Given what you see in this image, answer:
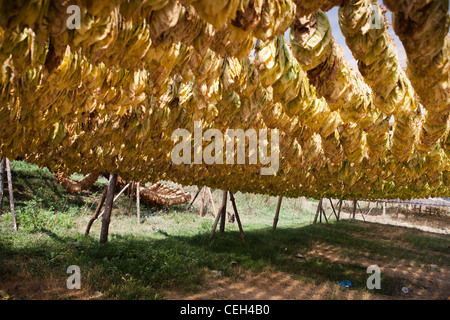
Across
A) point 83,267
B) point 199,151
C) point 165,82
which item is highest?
point 165,82

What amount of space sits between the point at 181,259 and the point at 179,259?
12.7 inches

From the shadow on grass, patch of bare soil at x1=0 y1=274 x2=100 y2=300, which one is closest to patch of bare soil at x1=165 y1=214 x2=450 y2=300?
the shadow on grass

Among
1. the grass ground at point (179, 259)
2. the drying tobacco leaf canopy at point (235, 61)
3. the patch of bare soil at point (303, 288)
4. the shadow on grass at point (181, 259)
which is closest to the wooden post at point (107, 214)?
the shadow on grass at point (181, 259)

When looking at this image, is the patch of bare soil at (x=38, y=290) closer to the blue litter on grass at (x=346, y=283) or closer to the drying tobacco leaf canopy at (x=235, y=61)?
the drying tobacco leaf canopy at (x=235, y=61)

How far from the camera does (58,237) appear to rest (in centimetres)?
1053

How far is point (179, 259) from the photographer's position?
911 centimetres

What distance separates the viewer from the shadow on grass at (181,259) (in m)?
7.16

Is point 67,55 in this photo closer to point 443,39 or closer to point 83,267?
Answer: point 443,39

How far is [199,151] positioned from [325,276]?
23.7 feet

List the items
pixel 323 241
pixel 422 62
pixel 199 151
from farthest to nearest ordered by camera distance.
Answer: pixel 323 241 < pixel 199 151 < pixel 422 62

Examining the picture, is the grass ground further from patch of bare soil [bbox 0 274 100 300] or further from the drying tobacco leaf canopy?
the drying tobacco leaf canopy

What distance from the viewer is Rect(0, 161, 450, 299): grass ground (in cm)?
696
